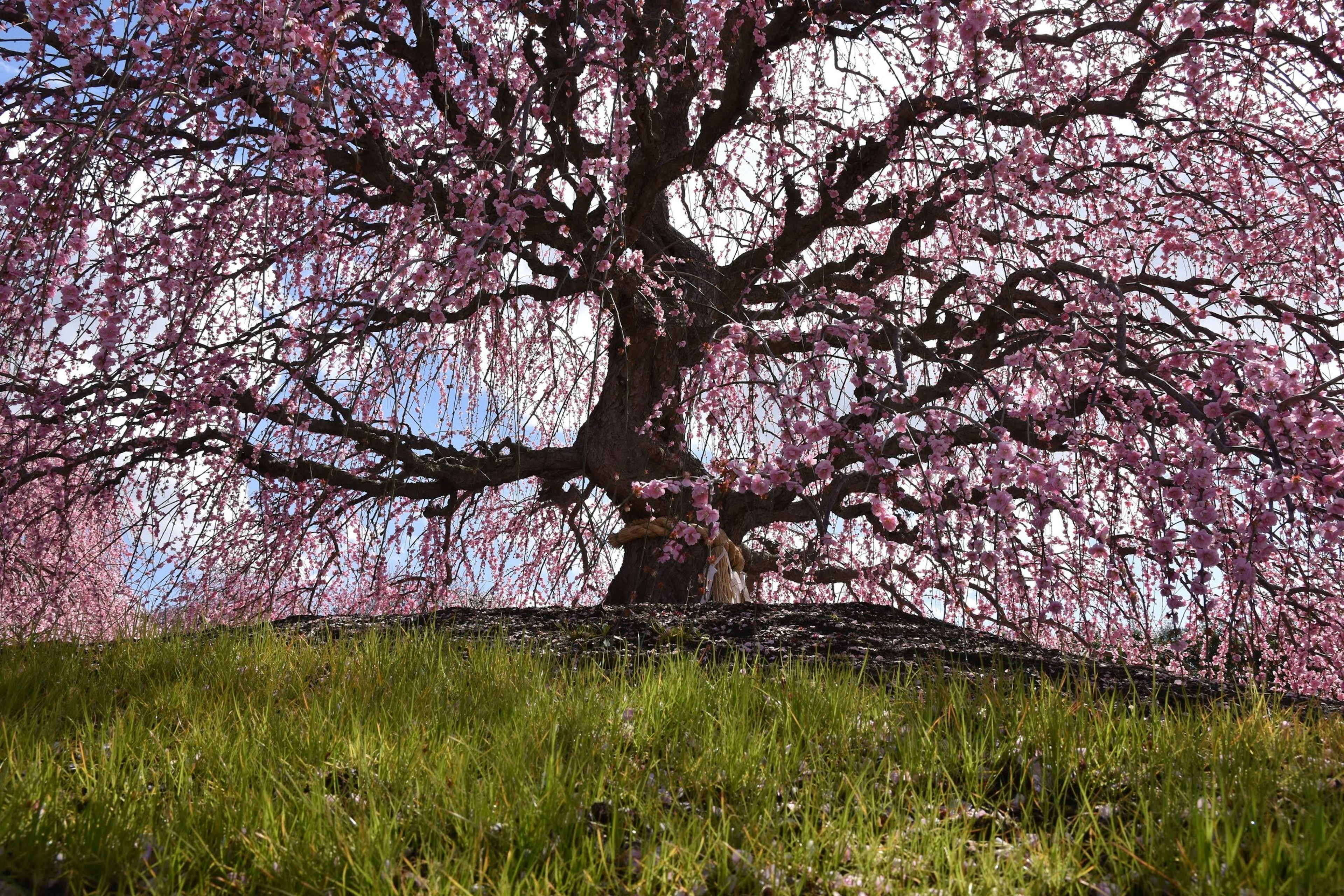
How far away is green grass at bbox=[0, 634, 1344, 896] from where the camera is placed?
6.93 ft

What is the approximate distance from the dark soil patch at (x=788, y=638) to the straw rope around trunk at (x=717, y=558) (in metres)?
0.17

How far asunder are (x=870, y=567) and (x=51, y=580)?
634 cm

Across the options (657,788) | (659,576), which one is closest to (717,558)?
(659,576)

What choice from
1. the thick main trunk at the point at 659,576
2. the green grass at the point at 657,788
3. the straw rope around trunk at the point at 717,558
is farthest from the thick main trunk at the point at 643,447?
the green grass at the point at 657,788

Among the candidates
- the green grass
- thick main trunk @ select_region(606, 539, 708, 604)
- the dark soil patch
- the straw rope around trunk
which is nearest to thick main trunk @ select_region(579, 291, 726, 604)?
thick main trunk @ select_region(606, 539, 708, 604)

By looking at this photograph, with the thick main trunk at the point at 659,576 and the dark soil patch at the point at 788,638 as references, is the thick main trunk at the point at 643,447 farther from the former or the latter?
the dark soil patch at the point at 788,638

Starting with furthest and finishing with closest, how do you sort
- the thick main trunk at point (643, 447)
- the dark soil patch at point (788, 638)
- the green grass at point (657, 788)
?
1. the thick main trunk at point (643, 447)
2. the dark soil patch at point (788, 638)
3. the green grass at point (657, 788)

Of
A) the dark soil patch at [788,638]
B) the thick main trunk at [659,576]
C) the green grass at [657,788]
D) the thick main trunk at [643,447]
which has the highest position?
the thick main trunk at [643,447]

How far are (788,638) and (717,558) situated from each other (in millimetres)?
1142

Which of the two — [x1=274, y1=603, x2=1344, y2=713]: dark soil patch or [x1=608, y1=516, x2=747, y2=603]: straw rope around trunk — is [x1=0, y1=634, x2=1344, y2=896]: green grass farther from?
[x1=608, y1=516, x2=747, y2=603]: straw rope around trunk

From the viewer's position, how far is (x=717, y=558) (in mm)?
5926

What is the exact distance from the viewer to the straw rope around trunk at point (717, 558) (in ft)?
19.8

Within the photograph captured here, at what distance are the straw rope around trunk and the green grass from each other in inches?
92.8

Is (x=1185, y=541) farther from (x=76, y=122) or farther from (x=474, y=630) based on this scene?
(x=76, y=122)
